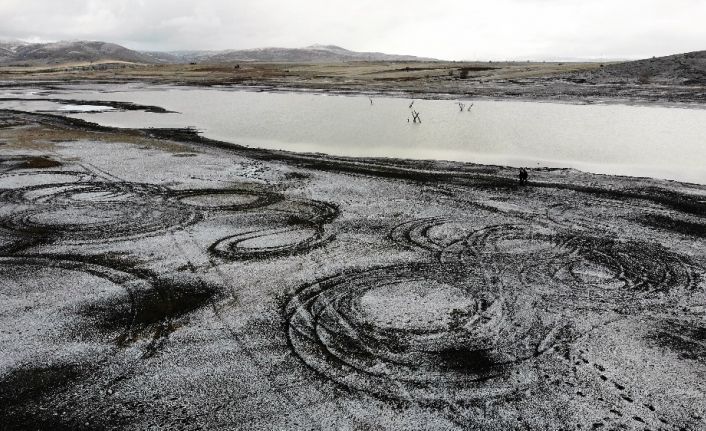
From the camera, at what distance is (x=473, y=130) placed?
35.0m

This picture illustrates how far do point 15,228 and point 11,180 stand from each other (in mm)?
6641

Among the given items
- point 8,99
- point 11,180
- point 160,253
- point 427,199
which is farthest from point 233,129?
point 8,99

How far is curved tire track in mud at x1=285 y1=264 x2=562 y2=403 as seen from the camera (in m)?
8.08

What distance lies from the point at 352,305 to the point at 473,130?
26.8 meters

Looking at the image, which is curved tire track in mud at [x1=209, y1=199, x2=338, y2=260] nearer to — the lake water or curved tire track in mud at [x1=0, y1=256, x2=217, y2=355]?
curved tire track in mud at [x1=0, y1=256, x2=217, y2=355]

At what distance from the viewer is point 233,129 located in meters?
36.3

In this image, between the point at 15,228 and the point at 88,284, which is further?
the point at 15,228

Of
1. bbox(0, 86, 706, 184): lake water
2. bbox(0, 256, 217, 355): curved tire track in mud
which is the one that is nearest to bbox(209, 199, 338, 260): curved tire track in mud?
bbox(0, 256, 217, 355): curved tire track in mud

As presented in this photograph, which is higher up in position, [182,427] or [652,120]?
[652,120]

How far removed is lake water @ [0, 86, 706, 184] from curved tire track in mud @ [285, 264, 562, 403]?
598 inches

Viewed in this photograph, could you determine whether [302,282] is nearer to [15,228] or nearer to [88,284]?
[88,284]

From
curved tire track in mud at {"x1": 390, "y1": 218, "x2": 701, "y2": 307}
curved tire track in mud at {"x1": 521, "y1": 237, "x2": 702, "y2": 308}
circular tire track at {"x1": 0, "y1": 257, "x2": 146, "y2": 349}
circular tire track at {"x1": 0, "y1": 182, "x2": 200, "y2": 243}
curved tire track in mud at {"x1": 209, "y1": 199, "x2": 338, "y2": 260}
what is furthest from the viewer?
circular tire track at {"x1": 0, "y1": 182, "x2": 200, "y2": 243}

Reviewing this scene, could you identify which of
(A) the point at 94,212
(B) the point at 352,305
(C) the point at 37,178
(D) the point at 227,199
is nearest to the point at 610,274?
(B) the point at 352,305

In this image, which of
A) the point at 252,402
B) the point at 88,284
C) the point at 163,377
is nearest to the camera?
the point at 252,402
